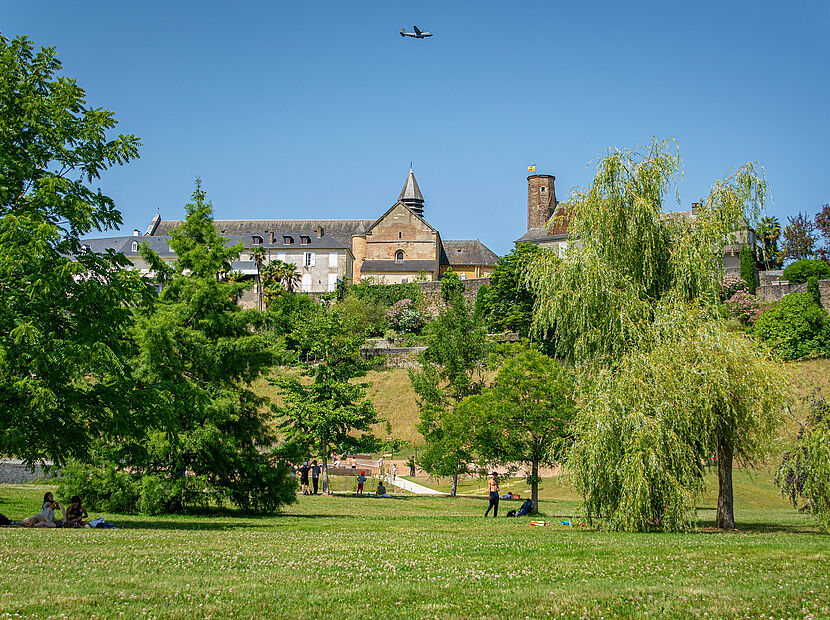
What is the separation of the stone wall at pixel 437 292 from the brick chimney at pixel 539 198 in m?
24.3

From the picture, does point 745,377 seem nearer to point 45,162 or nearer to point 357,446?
point 45,162

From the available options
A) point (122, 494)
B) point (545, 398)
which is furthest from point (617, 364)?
point (122, 494)

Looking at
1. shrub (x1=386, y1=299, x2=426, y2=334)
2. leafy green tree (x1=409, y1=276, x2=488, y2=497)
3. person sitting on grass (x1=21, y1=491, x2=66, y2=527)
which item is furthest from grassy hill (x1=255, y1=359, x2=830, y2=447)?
person sitting on grass (x1=21, y1=491, x2=66, y2=527)

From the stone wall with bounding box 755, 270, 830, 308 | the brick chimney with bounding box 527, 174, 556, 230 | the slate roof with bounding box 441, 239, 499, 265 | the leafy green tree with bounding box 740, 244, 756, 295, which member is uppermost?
the brick chimney with bounding box 527, 174, 556, 230

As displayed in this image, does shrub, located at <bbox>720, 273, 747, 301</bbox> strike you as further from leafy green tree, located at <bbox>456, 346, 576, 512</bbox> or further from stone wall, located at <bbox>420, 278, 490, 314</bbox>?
leafy green tree, located at <bbox>456, 346, 576, 512</bbox>

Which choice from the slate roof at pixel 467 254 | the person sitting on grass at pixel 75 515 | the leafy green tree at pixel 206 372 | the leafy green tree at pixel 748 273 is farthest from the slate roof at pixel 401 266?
the person sitting on grass at pixel 75 515

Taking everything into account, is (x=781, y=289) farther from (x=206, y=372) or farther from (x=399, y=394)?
(x=206, y=372)

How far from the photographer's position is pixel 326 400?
32.4m

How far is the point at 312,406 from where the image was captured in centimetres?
3216

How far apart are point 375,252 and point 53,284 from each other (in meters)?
82.9

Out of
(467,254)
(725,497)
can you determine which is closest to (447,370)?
(725,497)

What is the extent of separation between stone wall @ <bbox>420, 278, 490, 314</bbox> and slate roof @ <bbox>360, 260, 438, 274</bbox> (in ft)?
37.6

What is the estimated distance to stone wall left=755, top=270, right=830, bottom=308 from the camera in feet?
181

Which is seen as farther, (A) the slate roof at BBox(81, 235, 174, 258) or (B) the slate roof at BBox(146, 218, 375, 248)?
(B) the slate roof at BBox(146, 218, 375, 248)
